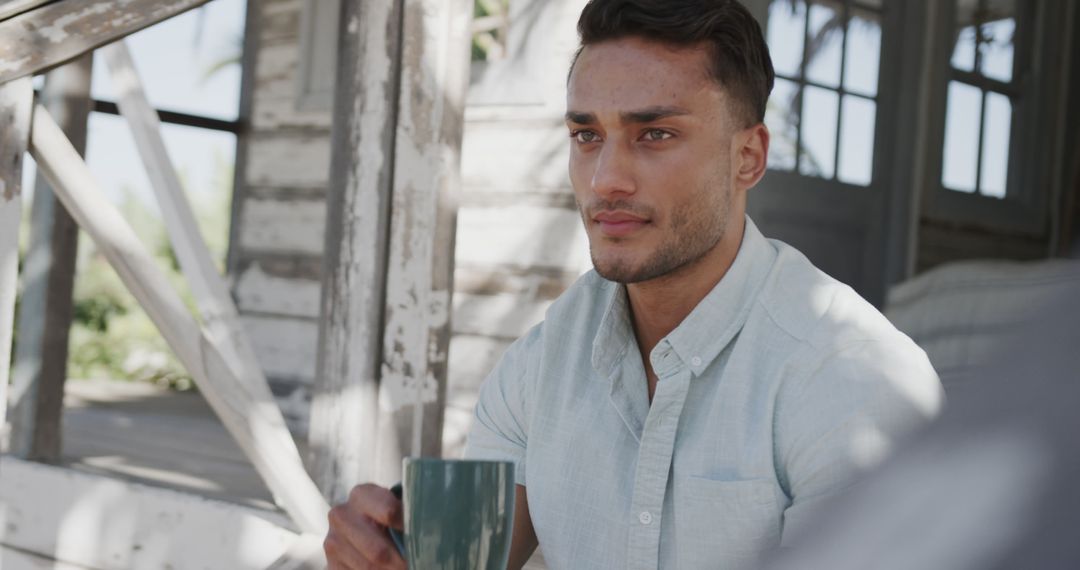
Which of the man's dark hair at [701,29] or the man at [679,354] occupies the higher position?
the man's dark hair at [701,29]

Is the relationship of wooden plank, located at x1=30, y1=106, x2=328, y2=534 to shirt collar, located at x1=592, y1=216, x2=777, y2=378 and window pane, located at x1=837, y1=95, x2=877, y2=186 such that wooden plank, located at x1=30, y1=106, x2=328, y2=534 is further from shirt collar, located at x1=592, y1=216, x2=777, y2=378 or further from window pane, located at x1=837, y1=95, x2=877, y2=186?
window pane, located at x1=837, y1=95, x2=877, y2=186

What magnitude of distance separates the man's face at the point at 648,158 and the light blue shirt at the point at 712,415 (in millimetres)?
88

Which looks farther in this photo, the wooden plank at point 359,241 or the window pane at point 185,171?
the window pane at point 185,171

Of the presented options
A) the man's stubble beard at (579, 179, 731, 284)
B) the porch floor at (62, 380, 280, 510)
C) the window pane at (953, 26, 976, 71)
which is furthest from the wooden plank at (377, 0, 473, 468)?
the window pane at (953, 26, 976, 71)

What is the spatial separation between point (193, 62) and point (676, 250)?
15.4 metres

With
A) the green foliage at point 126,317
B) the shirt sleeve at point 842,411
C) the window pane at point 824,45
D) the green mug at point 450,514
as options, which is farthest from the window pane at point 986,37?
the green foliage at point 126,317

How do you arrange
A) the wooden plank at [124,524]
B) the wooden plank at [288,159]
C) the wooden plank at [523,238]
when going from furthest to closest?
the wooden plank at [288,159] → the wooden plank at [523,238] → the wooden plank at [124,524]

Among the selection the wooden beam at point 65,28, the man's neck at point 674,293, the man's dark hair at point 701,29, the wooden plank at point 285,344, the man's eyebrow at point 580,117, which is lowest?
the wooden plank at point 285,344

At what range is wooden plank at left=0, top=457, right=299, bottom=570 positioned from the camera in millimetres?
2947

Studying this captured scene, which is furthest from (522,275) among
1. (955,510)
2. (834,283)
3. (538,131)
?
(955,510)

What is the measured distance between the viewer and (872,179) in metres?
4.58

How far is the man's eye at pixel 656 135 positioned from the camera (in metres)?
1.81

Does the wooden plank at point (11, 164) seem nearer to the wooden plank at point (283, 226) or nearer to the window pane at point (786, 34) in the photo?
the window pane at point (786, 34)

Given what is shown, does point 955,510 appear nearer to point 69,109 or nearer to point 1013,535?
point 1013,535
